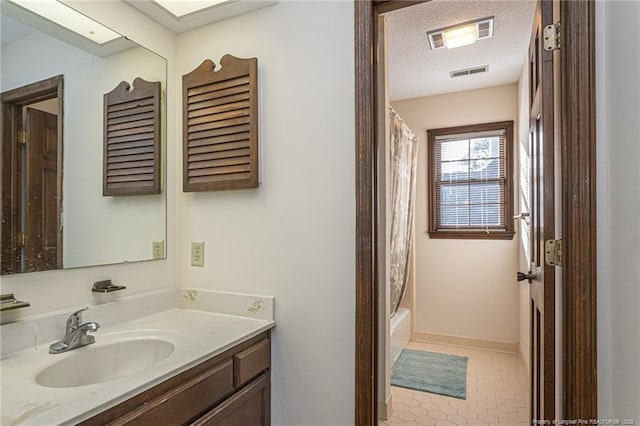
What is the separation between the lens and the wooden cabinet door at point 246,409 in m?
1.20

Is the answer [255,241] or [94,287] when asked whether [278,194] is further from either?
[94,287]

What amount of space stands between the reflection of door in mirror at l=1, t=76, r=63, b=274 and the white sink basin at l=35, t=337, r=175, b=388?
349mm

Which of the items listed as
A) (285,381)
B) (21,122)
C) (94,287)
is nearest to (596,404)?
(285,381)

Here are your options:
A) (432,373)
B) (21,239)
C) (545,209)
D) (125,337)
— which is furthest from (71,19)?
(432,373)

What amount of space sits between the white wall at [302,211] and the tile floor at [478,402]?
3.16 ft

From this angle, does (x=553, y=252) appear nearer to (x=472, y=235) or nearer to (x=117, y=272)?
(x=117, y=272)

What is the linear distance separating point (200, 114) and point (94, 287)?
891 millimetres

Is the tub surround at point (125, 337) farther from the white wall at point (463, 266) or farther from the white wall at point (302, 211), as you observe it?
the white wall at point (463, 266)

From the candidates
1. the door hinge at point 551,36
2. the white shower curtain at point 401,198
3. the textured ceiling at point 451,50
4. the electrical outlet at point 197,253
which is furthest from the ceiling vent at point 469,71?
the electrical outlet at point 197,253

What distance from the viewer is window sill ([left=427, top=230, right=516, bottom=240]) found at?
3213mm

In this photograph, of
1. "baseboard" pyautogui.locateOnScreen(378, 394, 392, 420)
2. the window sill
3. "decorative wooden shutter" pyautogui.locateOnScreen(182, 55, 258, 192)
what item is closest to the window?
the window sill

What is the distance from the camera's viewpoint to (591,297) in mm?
1072

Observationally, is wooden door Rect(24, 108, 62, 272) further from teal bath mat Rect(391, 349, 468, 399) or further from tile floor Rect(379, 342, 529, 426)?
teal bath mat Rect(391, 349, 468, 399)

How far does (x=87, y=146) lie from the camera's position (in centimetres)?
145
